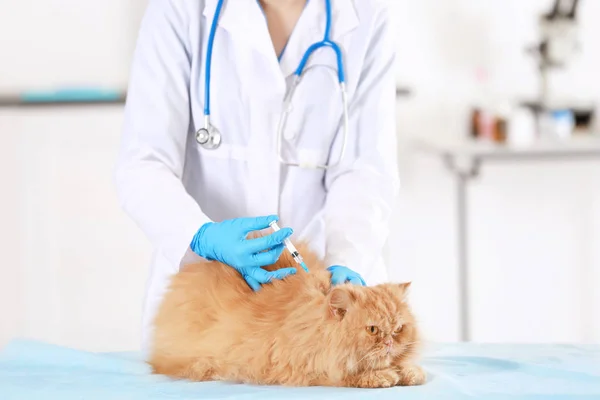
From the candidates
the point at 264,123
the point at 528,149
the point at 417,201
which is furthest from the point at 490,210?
the point at 264,123

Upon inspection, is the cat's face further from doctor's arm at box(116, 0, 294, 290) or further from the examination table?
doctor's arm at box(116, 0, 294, 290)

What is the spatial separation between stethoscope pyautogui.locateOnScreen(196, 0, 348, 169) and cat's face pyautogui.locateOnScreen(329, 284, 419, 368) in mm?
442

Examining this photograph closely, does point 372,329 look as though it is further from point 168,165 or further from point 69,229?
point 69,229

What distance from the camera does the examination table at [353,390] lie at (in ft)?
Result: 3.44

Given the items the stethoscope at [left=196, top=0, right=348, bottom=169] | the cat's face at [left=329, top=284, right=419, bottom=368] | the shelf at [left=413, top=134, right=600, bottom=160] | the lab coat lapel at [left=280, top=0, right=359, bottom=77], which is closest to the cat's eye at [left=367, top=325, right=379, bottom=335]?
the cat's face at [left=329, top=284, right=419, bottom=368]

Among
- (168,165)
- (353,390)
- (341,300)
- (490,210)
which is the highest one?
(490,210)

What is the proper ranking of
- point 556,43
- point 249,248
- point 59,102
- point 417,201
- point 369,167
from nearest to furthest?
point 249,248 < point 369,167 < point 59,102 < point 556,43 < point 417,201

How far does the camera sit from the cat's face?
104 cm

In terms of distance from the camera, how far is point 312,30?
1.49 meters

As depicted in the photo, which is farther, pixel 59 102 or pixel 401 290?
pixel 59 102

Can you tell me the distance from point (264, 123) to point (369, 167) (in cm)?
23

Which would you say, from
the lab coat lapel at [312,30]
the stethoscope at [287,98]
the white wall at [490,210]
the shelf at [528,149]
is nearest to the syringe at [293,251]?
the stethoscope at [287,98]

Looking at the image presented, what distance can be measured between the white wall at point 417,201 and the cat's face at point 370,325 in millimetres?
2192

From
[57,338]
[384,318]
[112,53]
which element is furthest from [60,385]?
[112,53]
